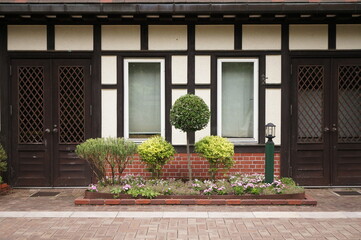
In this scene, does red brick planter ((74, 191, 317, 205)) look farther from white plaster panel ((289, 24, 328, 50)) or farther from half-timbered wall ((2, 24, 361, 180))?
white plaster panel ((289, 24, 328, 50))

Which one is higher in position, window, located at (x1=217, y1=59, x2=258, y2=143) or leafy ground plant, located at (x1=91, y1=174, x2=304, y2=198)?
window, located at (x1=217, y1=59, x2=258, y2=143)

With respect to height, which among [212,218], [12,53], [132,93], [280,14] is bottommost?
[212,218]

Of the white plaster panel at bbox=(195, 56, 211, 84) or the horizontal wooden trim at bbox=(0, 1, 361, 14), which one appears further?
the white plaster panel at bbox=(195, 56, 211, 84)

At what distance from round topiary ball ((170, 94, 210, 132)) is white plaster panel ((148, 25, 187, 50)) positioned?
4.81ft

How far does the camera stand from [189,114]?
805 cm

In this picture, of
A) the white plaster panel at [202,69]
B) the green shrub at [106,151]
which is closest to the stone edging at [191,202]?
the green shrub at [106,151]

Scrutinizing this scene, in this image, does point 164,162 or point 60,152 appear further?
point 60,152

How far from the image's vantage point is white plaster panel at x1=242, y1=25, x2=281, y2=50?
917 centimetres

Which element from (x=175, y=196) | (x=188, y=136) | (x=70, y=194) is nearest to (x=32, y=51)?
(x=70, y=194)

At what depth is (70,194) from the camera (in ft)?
28.5

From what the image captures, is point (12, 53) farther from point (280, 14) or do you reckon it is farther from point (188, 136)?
point (280, 14)

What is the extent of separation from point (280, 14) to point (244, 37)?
2.84 ft

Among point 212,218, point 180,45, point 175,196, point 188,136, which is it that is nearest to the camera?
→ point 212,218

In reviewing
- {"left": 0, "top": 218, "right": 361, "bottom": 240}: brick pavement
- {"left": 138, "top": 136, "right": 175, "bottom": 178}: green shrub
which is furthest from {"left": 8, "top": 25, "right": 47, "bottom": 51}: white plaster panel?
{"left": 0, "top": 218, "right": 361, "bottom": 240}: brick pavement
